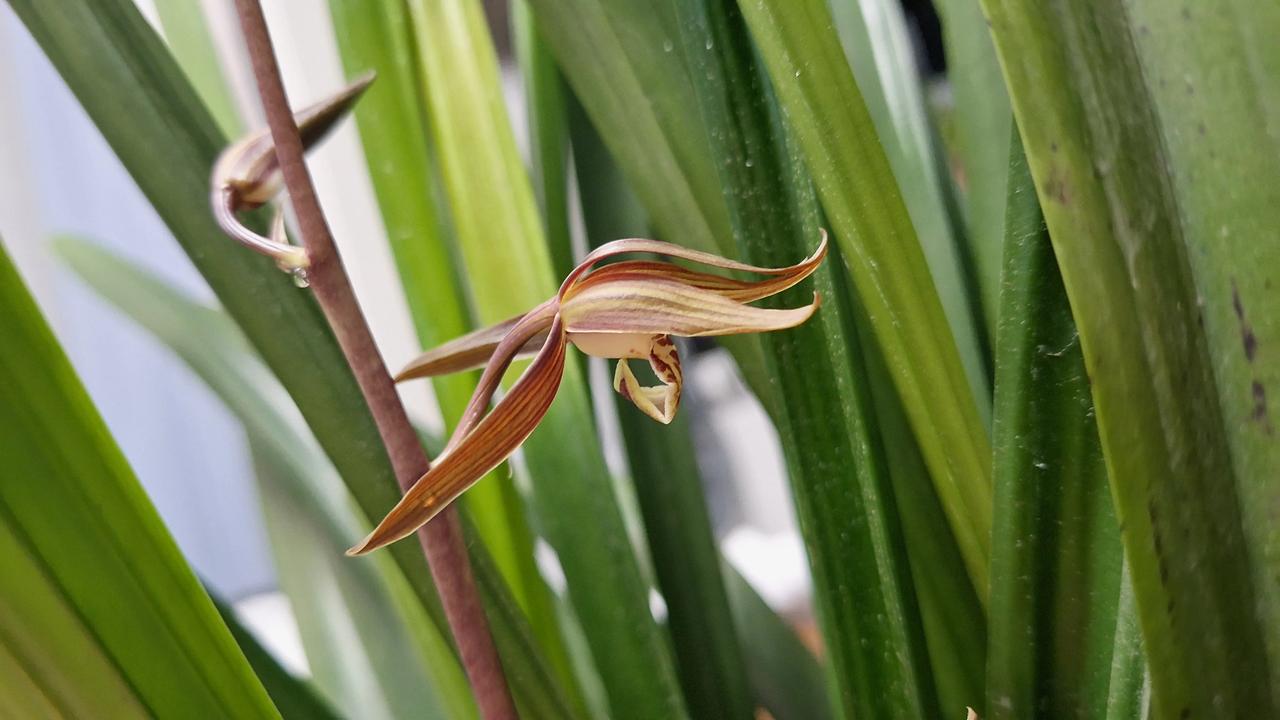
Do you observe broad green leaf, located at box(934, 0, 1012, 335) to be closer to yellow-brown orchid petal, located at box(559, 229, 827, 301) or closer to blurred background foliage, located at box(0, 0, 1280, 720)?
blurred background foliage, located at box(0, 0, 1280, 720)

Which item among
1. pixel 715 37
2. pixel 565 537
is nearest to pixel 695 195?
pixel 715 37

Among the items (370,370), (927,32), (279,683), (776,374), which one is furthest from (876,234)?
(927,32)

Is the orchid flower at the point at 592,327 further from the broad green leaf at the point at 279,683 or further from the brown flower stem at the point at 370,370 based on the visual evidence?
the broad green leaf at the point at 279,683

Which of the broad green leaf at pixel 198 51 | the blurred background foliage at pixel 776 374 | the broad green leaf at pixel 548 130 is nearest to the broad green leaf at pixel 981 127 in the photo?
the blurred background foliage at pixel 776 374

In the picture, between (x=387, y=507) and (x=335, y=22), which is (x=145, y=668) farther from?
(x=335, y=22)

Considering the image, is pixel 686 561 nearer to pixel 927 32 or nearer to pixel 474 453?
pixel 474 453
